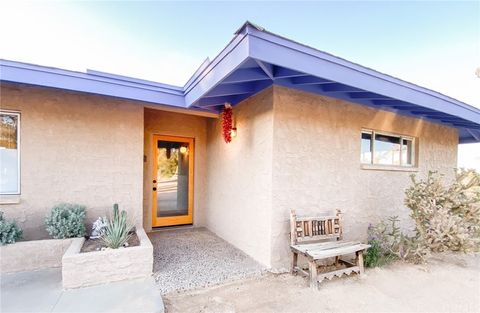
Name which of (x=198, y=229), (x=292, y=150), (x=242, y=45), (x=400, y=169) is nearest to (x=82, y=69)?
(x=242, y=45)

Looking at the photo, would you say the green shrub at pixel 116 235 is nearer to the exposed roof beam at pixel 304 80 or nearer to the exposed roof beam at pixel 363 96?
the exposed roof beam at pixel 304 80

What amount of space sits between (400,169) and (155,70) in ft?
33.0

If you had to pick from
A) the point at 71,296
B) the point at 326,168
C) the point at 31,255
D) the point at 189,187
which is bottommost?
the point at 71,296

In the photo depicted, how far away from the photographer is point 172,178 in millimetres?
6184

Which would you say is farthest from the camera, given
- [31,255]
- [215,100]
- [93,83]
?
[215,100]

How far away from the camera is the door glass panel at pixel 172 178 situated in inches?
237

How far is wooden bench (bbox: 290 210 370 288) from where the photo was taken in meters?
3.18

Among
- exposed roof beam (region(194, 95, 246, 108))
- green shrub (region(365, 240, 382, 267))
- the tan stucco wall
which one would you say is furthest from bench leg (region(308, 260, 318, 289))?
the tan stucco wall

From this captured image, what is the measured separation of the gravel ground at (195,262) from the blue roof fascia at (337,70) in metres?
3.01

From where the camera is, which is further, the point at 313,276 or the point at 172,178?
the point at 172,178

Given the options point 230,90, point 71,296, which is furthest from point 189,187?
point 71,296

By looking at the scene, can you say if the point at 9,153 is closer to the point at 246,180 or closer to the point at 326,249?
the point at 246,180

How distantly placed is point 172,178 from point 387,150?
535 centimetres

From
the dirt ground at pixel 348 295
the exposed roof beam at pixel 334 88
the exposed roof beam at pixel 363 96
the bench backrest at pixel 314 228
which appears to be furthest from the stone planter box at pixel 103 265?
the exposed roof beam at pixel 363 96
